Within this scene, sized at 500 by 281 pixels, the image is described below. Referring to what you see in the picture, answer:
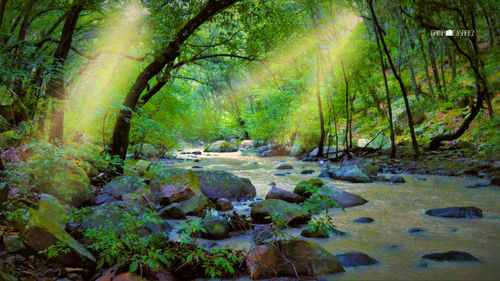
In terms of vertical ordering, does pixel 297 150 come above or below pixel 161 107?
below

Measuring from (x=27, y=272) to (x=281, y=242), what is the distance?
2.57 metres

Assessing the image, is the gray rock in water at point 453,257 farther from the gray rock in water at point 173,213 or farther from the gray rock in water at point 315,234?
the gray rock in water at point 173,213

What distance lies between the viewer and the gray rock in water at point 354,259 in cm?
341

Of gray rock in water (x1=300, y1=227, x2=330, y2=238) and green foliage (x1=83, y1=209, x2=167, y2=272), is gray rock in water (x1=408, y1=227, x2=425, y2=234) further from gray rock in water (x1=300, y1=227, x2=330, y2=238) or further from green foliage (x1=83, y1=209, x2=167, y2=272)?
green foliage (x1=83, y1=209, x2=167, y2=272)

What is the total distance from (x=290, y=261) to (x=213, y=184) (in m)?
4.90

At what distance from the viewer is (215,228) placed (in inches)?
176

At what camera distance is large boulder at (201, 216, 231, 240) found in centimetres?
443

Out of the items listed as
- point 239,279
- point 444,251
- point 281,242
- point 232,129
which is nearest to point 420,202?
point 444,251

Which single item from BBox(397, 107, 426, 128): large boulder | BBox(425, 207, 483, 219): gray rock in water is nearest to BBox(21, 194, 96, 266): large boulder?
BBox(425, 207, 483, 219): gray rock in water

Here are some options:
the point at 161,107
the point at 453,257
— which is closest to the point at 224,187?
the point at 453,257

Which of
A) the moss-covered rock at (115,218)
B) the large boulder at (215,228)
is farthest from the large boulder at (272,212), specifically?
the moss-covered rock at (115,218)

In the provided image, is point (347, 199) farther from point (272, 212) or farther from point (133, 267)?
point (133, 267)

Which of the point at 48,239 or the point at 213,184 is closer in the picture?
the point at 48,239

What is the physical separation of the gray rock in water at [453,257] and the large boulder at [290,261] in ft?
4.29
